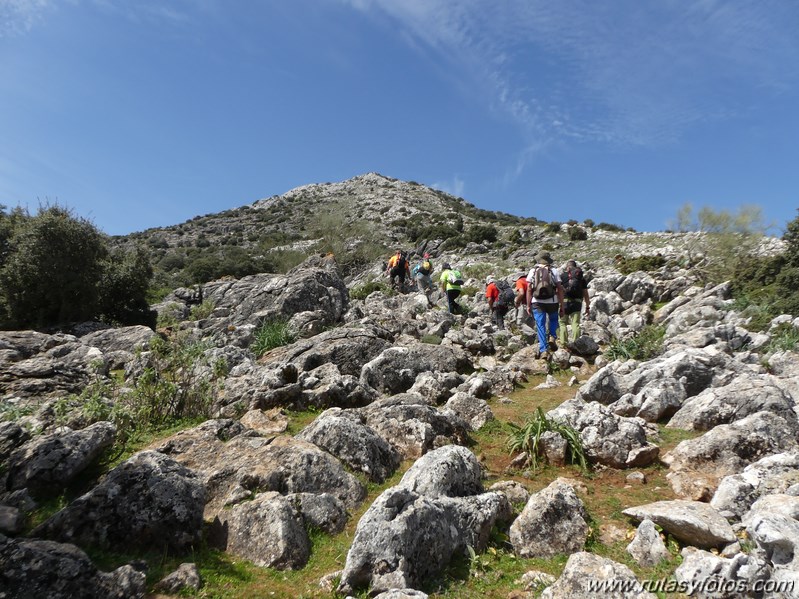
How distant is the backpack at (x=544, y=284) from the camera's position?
12.4 meters

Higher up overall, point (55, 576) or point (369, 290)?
point (369, 290)

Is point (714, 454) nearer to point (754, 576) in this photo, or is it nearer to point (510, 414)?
point (754, 576)

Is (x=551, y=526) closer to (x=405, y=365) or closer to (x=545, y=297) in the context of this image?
(x=405, y=365)

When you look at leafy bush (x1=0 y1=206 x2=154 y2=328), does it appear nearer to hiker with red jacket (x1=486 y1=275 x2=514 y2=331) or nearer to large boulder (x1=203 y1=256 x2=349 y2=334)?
large boulder (x1=203 y1=256 x2=349 y2=334)

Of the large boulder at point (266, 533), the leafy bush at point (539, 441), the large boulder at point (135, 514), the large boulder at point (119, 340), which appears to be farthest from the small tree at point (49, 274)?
the leafy bush at point (539, 441)

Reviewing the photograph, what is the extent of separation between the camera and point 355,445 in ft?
20.3

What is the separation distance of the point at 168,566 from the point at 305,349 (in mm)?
8062

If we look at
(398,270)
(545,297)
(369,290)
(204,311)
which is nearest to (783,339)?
(545,297)

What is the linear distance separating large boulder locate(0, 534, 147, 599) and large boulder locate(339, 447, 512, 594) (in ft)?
5.56

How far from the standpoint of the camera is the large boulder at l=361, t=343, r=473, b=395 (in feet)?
34.1

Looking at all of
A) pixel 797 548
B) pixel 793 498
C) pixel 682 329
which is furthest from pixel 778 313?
pixel 797 548

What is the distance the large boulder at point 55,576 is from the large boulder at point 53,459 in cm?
223

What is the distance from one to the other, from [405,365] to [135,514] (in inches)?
270

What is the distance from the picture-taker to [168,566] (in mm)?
4133
